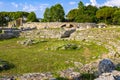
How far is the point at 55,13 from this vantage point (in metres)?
82.9

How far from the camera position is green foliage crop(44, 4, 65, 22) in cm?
8300

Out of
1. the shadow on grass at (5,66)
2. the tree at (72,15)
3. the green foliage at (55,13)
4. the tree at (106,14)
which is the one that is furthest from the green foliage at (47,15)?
the shadow on grass at (5,66)

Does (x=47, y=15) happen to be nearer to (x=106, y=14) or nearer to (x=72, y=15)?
(x=72, y=15)

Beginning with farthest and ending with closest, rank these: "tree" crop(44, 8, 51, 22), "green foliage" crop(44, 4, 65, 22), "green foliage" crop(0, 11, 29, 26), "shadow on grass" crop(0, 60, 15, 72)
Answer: "green foliage" crop(0, 11, 29, 26)
"tree" crop(44, 8, 51, 22)
"green foliage" crop(44, 4, 65, 22)
"shadow on grass" crop(0, 60, 15, 72)

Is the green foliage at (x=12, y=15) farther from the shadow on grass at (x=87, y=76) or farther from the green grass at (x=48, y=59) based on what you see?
the shadow on grass at (x=87, y=76)

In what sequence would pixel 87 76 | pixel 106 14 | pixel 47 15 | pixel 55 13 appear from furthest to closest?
pixel 47 15, pixel 55 13, pixel 106 14, pixel 87 76

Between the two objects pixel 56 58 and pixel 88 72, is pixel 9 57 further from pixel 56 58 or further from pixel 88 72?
pixel 88 72

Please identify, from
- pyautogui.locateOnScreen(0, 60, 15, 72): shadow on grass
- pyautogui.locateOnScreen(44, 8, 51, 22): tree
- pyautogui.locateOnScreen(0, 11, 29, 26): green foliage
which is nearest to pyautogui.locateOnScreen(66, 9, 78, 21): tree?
pyautogui.locateOnScreen(44, 8, 51, 22): tree

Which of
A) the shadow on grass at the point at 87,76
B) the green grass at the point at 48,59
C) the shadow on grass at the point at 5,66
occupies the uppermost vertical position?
the shadow on grass at the point at 87,76

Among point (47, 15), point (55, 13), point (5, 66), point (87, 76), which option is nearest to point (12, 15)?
point (47, 15)

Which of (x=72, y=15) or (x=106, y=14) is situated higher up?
(x=106, y=14)

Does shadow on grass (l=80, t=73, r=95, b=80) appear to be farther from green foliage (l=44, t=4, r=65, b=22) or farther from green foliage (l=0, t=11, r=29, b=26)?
green foliage (l=0, t=11, r=29, b=26)

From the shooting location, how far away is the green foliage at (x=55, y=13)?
8300cm

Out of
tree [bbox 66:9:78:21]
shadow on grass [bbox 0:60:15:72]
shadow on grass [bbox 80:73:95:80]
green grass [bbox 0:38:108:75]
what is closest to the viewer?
shadow on grass [bbox 80:73:95:80]
